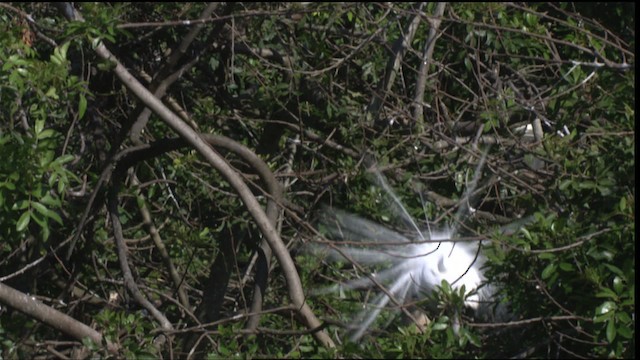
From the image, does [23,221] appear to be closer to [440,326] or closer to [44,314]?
[44,314]

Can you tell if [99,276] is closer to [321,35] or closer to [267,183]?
[267,183]

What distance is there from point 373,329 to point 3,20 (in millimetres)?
1782

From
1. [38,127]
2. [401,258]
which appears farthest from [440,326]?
[38,127]

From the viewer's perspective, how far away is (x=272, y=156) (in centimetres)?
501

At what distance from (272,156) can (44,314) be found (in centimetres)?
132

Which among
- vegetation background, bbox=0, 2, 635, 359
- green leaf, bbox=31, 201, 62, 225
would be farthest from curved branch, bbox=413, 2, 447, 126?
green leaf, bbox=31, 201, 62, 225

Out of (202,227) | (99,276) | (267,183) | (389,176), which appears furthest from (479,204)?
(99,276)

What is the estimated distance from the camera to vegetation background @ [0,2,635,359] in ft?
11.9

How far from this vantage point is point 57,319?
407 centimetres

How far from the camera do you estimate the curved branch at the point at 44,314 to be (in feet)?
13.1

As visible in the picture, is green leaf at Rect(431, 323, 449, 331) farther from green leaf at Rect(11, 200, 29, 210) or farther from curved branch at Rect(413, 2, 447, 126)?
curved branch at Rect(413, 2, 447, 126)

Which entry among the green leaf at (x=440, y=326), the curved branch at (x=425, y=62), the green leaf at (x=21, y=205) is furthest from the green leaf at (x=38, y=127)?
the curved branch at (x=425, y=62)

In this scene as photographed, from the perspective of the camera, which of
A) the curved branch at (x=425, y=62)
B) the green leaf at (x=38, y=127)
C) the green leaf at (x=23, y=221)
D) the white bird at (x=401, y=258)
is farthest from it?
the curved branch at (x=425, y=62)

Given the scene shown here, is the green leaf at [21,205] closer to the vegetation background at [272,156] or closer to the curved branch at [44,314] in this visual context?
the vegetation background at [272,156]
